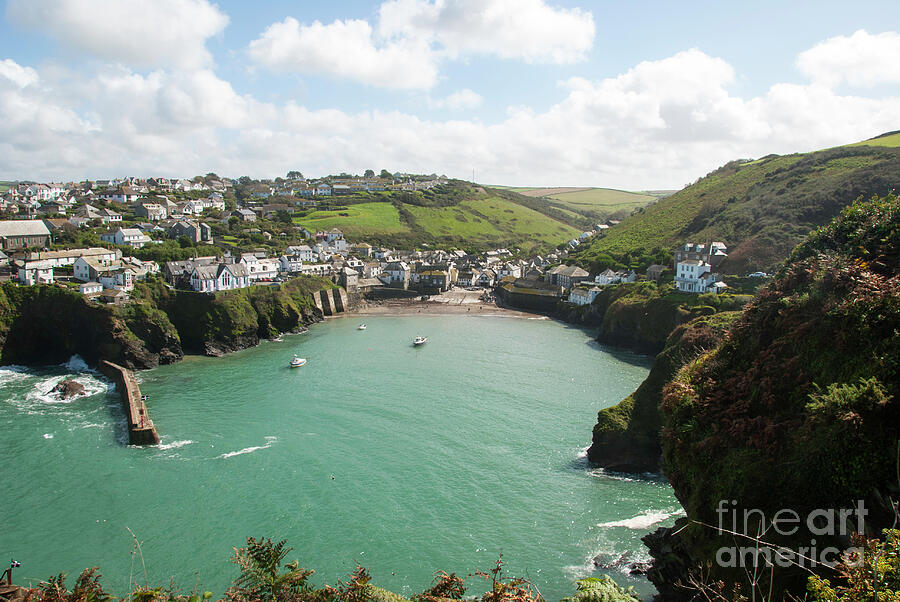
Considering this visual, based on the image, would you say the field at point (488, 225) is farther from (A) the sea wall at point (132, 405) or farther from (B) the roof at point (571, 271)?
(A) the sea wall at point (132, 405)

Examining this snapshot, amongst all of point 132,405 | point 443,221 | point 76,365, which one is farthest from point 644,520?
point 443,221

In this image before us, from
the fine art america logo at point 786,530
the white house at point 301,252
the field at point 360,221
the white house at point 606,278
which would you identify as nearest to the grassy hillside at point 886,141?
the white house at point 606,278

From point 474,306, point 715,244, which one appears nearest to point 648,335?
point 715,244

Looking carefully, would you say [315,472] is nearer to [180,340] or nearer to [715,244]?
[180,340]

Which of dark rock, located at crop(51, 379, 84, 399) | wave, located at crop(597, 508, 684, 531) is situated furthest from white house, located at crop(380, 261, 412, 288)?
wave, located at crop(597, 508, 684, 531)

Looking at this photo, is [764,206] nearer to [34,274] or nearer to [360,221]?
[360,221]
